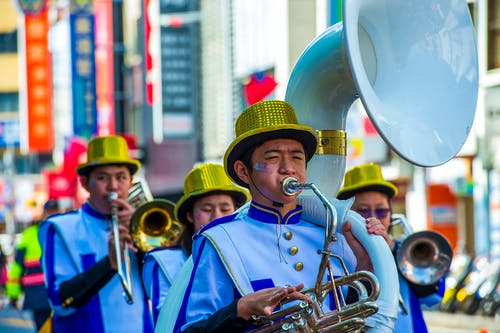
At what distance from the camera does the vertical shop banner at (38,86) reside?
39.6 m

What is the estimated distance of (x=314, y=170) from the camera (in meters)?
4.16

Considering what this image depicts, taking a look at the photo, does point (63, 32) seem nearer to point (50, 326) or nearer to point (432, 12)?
point (50, 326)

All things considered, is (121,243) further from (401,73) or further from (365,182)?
(401,73)

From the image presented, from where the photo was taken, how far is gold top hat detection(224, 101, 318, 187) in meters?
3.85

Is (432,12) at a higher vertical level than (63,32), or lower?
lower

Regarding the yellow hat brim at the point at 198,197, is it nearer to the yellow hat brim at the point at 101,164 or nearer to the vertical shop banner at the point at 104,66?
the yellow hat brim at the point at 101,164

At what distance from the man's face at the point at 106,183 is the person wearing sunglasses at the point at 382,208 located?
1.31m

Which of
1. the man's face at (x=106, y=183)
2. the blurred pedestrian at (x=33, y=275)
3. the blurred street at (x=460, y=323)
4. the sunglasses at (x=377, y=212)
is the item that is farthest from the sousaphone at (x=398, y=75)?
the blurred street at (x=460, y=323)

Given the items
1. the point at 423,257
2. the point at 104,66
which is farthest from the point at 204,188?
the point at 104,66

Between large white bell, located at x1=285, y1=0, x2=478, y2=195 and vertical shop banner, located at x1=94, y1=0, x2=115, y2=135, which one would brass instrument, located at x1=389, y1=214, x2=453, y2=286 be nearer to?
large white bell, located at x1=285, y1=0, x2=478, y2=195

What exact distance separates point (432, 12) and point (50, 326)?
365 cm

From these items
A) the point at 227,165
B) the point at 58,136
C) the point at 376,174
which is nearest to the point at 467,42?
the point at 227,165

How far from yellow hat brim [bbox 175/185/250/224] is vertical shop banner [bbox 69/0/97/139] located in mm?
28877

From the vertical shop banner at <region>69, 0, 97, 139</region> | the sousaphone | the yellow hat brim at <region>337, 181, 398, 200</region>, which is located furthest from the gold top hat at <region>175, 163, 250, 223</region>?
the vertical shop banner at <region>69, 0, 97, 139</region>
